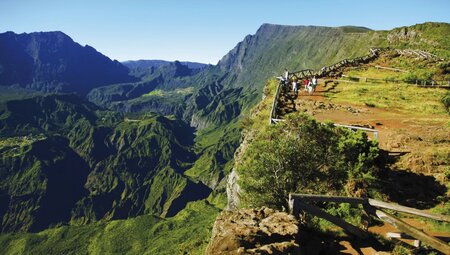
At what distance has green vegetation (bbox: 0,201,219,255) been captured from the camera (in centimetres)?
13875

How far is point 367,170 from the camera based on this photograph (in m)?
26.9

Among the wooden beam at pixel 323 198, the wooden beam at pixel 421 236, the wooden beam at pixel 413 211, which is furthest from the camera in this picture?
the wooden beam at pixel 323 198

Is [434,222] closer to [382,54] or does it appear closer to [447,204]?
[447,204]

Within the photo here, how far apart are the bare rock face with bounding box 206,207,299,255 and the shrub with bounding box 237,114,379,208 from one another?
14.3 feet

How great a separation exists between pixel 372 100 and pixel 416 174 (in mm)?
30226

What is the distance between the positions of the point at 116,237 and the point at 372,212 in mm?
148340

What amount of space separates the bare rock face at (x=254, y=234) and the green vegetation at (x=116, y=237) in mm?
114627

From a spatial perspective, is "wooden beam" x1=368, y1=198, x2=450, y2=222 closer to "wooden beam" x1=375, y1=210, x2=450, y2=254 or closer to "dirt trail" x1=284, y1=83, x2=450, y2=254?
"wooden beam" x1=375, y1=210, x2=450, y2=254

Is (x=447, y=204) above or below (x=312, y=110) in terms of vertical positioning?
below

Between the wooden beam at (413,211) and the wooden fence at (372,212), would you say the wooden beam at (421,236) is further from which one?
the wooden beam at (413,211)

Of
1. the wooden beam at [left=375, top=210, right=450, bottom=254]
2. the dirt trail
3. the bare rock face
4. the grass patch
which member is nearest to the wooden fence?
the wooden beam at [left=375, top=210, right=450, bottom=254]

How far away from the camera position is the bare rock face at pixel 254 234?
14.0m

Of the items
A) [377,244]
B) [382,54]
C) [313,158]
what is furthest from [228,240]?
[382,54]

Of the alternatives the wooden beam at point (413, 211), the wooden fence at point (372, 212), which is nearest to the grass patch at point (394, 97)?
Result: the wooden fence at point (372, 212)
